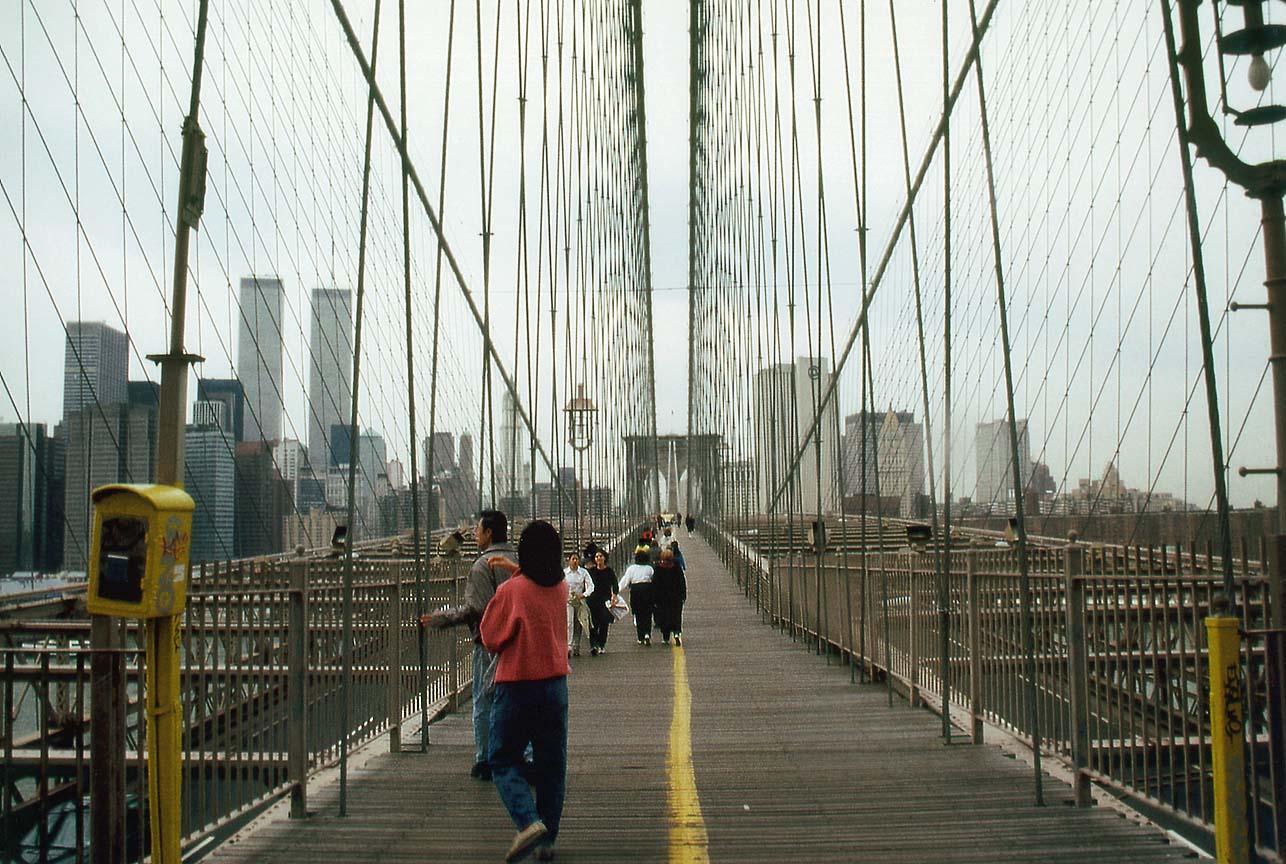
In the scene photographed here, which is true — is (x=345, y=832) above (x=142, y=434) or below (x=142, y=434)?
below

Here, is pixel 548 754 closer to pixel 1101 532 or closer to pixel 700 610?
pixel 1101 532

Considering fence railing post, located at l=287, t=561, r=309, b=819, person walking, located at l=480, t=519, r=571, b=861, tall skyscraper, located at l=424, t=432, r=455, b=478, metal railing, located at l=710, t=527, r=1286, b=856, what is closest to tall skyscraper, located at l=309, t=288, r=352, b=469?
tall skyscraper, located at l=424, t=432, r=455, b=478

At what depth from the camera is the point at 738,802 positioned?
451 cm

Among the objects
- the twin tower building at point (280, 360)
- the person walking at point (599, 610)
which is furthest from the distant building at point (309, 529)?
the person walking at point (599, 610)

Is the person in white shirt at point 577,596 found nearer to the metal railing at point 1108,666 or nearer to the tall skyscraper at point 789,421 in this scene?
the metal railing at point 1108,666

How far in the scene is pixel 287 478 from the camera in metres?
13.6

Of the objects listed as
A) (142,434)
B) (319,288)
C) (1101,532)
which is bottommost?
(1101,532)

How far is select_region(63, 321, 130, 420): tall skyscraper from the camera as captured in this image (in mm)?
8406

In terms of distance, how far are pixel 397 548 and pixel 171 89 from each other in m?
6.89

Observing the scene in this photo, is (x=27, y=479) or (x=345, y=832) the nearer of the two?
(x=345, y=832)

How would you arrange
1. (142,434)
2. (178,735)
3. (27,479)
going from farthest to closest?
1. (142,434)
2. (27,479)
3. (178,735)

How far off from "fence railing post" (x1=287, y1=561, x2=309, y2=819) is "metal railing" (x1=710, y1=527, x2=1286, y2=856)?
8.38 ft

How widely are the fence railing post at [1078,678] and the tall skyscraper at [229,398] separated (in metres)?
9.31

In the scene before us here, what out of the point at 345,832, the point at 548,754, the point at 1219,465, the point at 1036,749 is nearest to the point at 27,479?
the point at 345,832
